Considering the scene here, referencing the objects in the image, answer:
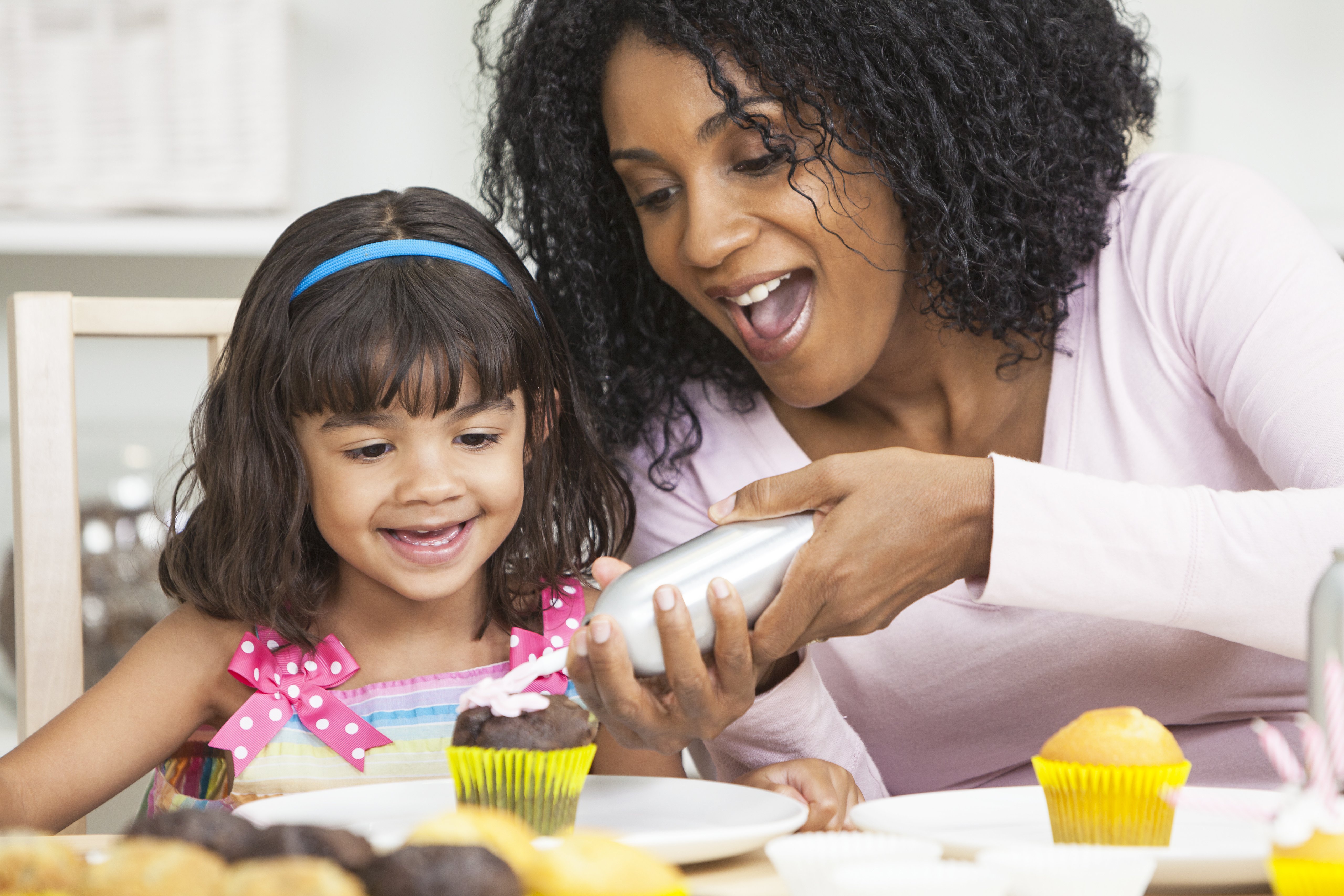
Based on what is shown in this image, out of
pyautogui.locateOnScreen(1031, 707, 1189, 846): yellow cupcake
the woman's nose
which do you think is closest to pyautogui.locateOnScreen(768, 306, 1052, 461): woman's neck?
the woman's nose

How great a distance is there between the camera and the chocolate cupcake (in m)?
0.79

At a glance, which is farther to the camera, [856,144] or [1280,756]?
[856,144]

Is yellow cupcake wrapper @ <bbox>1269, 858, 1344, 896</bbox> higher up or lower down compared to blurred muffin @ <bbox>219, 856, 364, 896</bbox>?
lower down

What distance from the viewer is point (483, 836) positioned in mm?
484

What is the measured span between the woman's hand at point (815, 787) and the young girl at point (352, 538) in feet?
1.00

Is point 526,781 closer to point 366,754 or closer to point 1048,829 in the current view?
point 1048,829

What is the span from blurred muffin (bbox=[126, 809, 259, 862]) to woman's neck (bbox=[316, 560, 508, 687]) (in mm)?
801

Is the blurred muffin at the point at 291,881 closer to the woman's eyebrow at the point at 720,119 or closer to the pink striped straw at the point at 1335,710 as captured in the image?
the pink striped straw at the point at 1335,710

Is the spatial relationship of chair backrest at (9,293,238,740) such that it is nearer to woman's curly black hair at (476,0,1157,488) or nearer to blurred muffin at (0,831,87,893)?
woman's curly black hair at (476,0,1157,488)

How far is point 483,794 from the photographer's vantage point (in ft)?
2.58

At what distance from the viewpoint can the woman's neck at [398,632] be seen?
1287 mm

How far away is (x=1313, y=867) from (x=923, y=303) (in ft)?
2.94

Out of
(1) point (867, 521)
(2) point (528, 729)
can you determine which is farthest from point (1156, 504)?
(2) point (528, 729)

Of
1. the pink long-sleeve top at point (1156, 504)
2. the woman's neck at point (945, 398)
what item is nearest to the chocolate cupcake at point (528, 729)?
the pink long-sleeve top at point (1156, 504)
